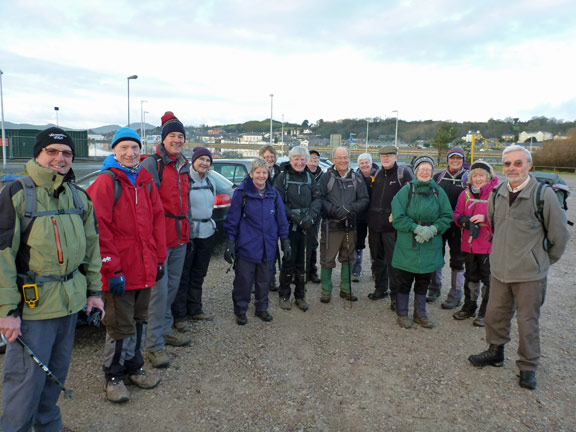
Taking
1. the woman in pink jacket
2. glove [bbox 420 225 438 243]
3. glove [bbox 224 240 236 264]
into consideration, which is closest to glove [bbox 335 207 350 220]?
glove [bbox 420 225 438 243]

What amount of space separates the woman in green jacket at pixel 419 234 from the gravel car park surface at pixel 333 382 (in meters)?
0.39

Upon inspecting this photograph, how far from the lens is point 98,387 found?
3.25 meters

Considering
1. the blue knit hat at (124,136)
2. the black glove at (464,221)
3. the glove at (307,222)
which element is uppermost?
the blue knit hat at (124,136)

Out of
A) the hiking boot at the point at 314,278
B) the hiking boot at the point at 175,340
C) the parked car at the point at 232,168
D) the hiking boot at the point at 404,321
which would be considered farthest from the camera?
the parked car at the point at 232,168

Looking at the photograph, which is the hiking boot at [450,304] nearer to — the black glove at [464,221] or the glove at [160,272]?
the black glove at [464,221]

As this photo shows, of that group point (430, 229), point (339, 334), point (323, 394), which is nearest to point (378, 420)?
point (323, 394)

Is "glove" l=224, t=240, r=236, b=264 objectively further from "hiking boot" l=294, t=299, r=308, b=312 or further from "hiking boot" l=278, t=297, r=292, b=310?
"hiking boot" l=294, t=299, r=308, b=312

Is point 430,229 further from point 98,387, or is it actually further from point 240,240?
point 98,387

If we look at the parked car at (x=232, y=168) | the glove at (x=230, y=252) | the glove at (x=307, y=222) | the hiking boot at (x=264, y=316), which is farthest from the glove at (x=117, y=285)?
the parked car at (x=232, y=168)

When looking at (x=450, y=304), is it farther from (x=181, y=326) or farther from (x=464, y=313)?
(x=181, y=326)

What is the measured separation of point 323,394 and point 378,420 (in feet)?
1.64

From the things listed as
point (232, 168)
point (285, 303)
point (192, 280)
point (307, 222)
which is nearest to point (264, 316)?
point (285, 303)

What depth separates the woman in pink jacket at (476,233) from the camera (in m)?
4.62

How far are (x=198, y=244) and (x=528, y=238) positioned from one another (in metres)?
3.30
